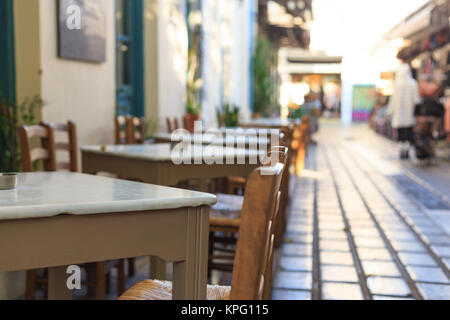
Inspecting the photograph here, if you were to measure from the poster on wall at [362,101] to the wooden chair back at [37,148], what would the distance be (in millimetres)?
30215

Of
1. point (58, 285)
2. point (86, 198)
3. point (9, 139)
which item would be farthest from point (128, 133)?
point (86, 198)

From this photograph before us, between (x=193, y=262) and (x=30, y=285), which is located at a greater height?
(x=193, y=262)

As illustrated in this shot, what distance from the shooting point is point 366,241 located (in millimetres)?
4105

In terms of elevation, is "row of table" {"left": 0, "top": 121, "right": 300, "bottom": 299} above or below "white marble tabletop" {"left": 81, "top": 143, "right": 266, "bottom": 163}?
below

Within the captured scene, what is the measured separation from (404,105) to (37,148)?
7950 mm

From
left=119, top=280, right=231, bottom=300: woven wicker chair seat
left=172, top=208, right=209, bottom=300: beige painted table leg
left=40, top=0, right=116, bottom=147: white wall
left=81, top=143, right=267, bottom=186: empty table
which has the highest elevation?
left=40, top=0, right=116, bottom=147: white wall

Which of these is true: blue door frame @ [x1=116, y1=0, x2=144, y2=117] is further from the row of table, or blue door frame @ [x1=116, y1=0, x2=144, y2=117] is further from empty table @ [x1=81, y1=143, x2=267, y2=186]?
the row of table

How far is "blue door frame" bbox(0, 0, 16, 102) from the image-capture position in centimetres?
342

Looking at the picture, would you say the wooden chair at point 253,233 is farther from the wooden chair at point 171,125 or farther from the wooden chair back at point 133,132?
the wooden chair at point 171,125

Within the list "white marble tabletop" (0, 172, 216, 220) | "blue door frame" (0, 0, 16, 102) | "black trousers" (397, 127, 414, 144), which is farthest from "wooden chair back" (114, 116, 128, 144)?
"black trousers" (397, 127, 414, 144)

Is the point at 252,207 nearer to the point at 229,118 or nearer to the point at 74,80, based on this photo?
the point at 74,80

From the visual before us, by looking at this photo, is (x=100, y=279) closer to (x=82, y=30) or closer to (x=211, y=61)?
(x=82, y=30)

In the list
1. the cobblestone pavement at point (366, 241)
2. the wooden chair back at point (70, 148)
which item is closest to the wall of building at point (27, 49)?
the wooden chair back at point (70, 148)

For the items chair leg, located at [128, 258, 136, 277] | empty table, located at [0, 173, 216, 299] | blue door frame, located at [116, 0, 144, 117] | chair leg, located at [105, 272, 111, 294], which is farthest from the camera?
blue door frame, located at [116, 0, 144, 117]
